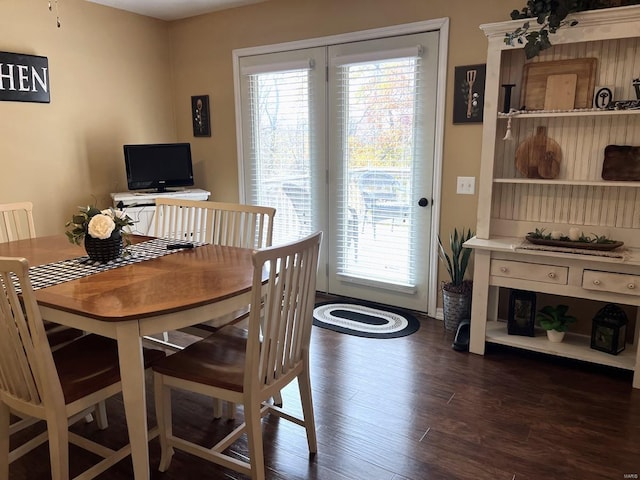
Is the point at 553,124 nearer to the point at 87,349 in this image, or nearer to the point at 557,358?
the point at 557,358

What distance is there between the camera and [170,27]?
15.2 ft

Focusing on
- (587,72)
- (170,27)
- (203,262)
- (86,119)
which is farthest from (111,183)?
(587,72)

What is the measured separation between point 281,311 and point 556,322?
1.93 m

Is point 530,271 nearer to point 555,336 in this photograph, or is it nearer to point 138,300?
point 555,336

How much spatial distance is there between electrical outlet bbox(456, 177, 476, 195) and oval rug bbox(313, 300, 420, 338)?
1009 millimetres

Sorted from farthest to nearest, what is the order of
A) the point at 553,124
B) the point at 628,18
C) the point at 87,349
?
the point at 553,124 → the point at 628,18 → the point at 87,349

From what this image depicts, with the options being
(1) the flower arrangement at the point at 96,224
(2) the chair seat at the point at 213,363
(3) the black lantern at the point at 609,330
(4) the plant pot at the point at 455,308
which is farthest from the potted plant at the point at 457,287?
(1) the flower arrangement at the point at 96,224

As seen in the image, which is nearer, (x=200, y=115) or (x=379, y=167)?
(x=379, y=167)

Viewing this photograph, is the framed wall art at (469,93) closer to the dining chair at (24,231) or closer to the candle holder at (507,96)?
the candle holder at (507,96)

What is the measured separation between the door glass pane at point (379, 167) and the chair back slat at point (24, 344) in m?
2.58

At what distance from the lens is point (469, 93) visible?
3.19 metres

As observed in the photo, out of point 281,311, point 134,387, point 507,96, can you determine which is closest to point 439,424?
point 281,311

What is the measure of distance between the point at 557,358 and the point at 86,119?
4009 millimetres

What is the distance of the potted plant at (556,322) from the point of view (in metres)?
2.84
